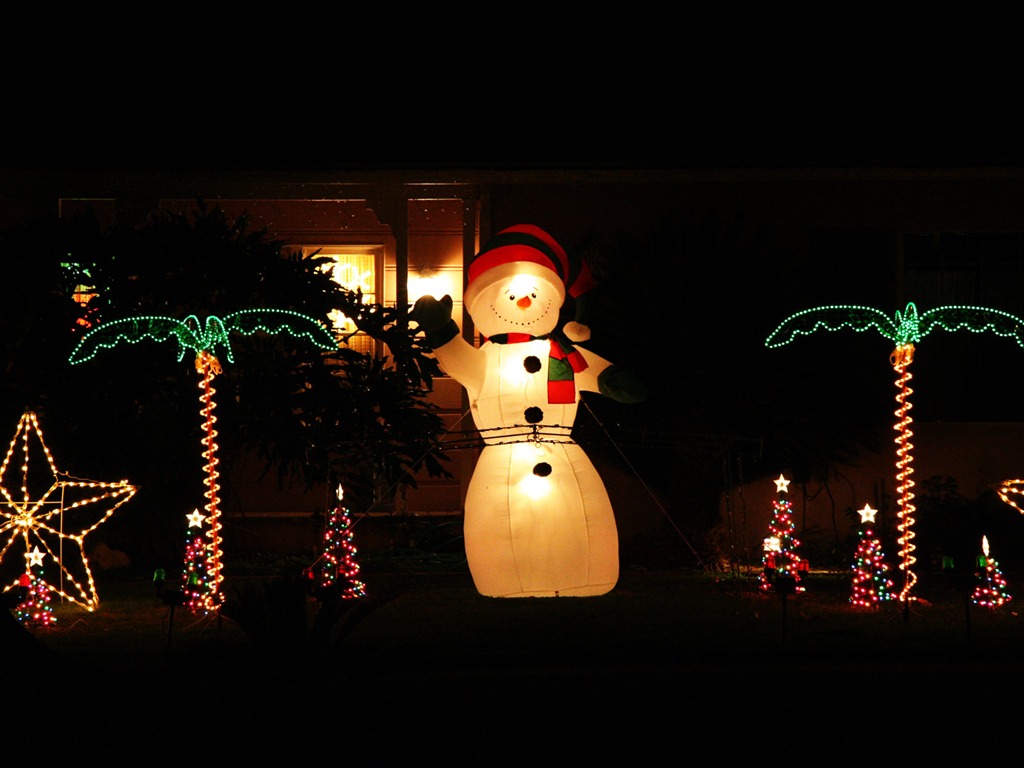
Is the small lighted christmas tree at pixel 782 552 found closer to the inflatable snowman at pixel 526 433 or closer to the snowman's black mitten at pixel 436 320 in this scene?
the inflatable snowman at pixel 526 433

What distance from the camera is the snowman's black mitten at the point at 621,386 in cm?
1088

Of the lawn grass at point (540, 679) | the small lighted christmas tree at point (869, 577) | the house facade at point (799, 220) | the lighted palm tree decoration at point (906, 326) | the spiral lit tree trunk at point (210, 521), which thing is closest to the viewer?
the lawn grass at point (540, 679)

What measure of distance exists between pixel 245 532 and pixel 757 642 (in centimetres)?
727

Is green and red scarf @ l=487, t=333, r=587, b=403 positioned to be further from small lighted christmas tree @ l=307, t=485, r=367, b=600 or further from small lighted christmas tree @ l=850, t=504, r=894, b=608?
small lighted christmas tree @ l=850, t=504, r=894, b=608

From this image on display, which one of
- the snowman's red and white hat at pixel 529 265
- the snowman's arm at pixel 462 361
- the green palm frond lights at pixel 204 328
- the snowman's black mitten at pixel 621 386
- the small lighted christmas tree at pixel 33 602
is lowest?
the small lighted christmas tree at pixel 33 602

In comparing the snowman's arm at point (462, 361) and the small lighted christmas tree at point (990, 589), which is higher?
the snowman's arm at point (462, 361)

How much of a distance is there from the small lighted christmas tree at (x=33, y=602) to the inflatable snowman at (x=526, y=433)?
301 centimetres

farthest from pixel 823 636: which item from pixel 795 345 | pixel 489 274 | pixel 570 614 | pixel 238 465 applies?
pixel 238 465

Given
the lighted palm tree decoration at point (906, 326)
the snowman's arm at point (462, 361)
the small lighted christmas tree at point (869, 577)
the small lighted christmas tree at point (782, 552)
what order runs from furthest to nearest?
1. the snowman's arm at point (462, 361)
2. the small lighted christmas tree at point (869, 577)
3. the small lighted christmas tree at point (782, 552)
4. the lighted palm tree decoration at point (906, 326)

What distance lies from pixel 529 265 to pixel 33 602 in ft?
13.8

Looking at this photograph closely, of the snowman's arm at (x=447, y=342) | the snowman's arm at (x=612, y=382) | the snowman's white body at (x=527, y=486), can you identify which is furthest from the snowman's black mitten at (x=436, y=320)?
the snowman's arm at (x=612, y=382)

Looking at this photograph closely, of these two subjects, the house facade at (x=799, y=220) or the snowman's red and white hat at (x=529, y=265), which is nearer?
the snowman's red and white hat at (x=529, y=265)

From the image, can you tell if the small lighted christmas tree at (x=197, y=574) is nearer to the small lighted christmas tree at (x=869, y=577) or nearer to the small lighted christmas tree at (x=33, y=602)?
the small lighted christmas tree at (x=33, y=602)

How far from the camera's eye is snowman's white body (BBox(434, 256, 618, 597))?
10.5 meters
